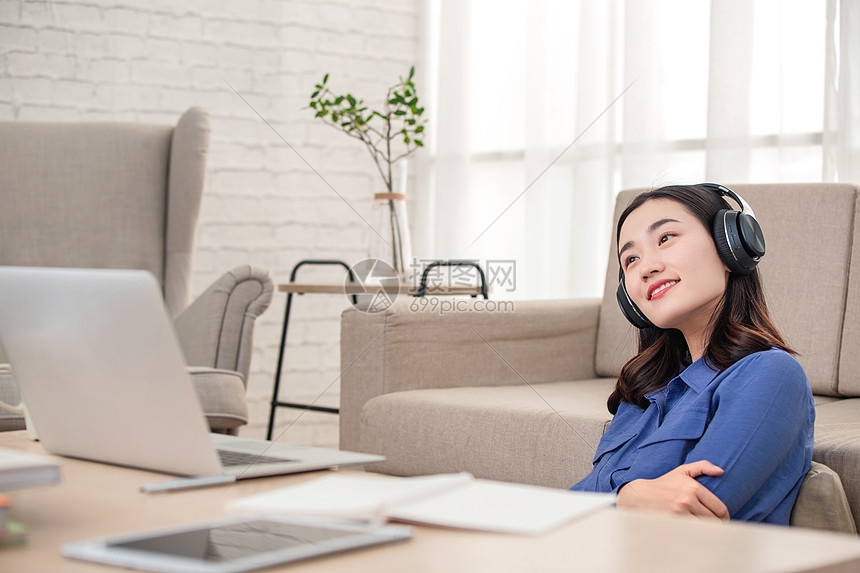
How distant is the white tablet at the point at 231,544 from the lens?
0.47 metres

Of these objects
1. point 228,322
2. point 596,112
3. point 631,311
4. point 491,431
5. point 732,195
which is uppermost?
point 596,112

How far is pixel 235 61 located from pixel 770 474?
2.53 metres

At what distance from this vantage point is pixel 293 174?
3.12 meters

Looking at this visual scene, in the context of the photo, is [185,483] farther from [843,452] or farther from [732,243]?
[843,452]

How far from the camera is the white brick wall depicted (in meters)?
2.84

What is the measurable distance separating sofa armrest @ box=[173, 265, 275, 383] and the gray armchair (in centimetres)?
30

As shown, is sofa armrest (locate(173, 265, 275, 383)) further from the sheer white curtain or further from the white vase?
the sheer white curtain

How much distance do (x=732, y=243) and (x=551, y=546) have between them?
0.67m

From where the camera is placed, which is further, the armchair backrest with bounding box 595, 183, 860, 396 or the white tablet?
the armchair backrest with bounding box 595, 183, 860, 396

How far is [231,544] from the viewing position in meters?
0.52

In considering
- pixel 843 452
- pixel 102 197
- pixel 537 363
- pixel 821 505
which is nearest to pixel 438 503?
pixel 821 505

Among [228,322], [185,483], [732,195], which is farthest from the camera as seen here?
[228,322]

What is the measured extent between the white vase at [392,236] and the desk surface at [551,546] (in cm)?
170

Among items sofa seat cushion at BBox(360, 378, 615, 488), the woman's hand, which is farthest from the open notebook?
sofa seat cushion at BBox(360, 378, 615, 488)
